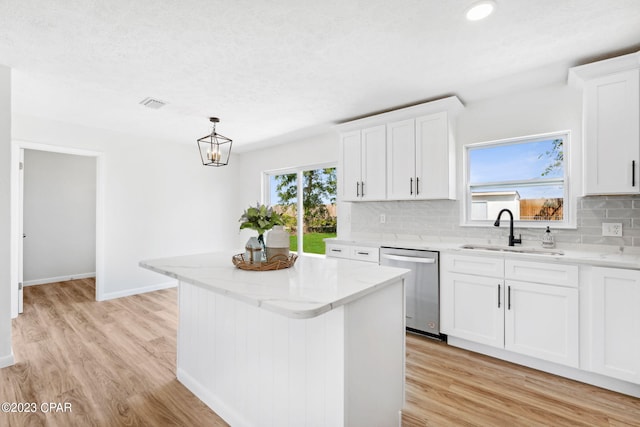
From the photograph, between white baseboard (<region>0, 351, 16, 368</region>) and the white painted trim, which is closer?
white baseboard (<region>0, 351, 16, 368</region>)

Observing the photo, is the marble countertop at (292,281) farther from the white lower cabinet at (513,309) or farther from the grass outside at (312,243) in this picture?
the grass outside at (312,243)

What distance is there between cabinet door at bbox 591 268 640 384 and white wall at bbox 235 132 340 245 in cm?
313

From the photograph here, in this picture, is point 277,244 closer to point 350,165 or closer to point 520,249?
point 350,165

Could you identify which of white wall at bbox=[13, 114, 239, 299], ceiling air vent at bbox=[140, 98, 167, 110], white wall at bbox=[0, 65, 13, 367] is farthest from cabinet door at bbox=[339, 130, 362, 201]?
white wall at bbox=[0, 65, 13, 367]

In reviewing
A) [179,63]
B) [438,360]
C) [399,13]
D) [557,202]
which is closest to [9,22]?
[179,63]

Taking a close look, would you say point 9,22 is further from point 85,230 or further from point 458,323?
point 85,230

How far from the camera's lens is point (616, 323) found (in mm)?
2092

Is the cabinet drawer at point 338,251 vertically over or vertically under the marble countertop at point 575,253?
under

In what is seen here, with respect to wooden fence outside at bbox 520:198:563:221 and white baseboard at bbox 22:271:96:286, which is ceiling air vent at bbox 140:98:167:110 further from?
white baseboard at bbox 22:271:96:286

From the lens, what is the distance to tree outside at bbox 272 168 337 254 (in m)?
4.55

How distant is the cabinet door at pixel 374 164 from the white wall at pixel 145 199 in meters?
3.10

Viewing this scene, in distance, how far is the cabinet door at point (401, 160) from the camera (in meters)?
3.29

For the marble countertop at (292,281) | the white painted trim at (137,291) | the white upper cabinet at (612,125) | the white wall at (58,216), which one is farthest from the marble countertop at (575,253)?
the white wall at (58,216)

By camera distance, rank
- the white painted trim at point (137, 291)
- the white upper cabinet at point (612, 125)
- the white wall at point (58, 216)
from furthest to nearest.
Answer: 1. the white wall at point (58, 216)
2. the white painted trim at point (137, 291)
3. the white upper cabinet at point (612, 125)
